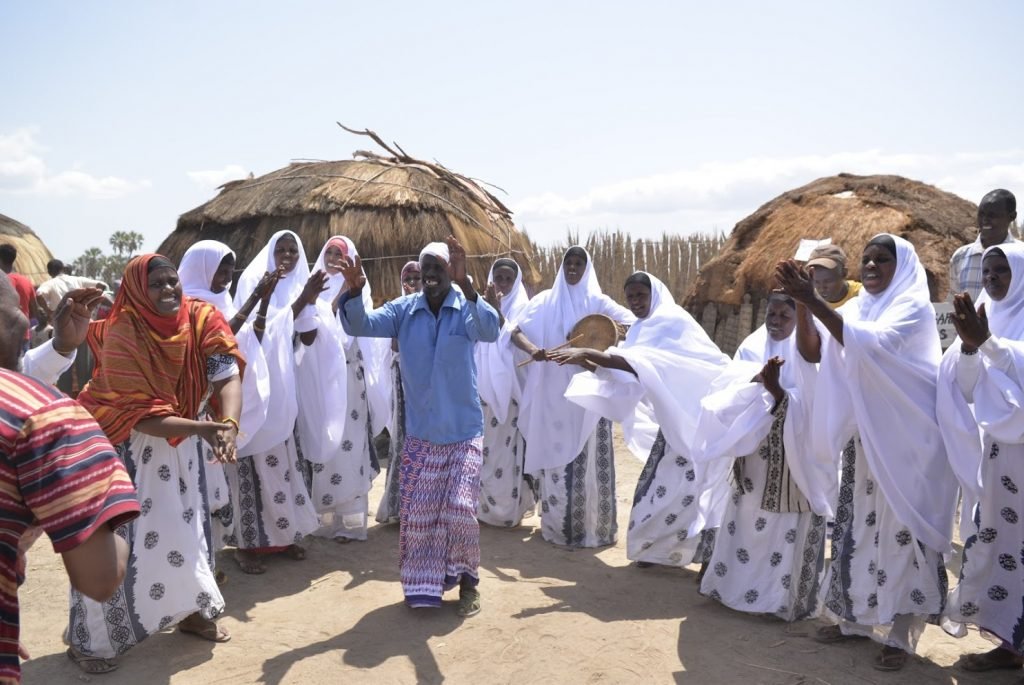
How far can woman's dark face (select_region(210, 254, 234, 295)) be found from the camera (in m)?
5.60

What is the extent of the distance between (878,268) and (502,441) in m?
3.90

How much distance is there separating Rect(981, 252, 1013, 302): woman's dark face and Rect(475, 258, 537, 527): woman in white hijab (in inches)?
154

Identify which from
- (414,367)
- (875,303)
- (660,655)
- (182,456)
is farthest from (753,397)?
(182,456)

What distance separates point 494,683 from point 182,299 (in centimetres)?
262

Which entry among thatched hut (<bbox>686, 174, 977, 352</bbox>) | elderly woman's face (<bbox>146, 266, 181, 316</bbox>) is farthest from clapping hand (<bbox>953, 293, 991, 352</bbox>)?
thatched hut (<bbox>686, 174, 977, 352</bbox>)

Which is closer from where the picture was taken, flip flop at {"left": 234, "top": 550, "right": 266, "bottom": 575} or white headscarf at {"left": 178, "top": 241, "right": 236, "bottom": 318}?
white headscarf at {"left": 178, "top": 241, "right": 236, "bottom": 318}

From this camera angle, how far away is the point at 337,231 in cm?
1104

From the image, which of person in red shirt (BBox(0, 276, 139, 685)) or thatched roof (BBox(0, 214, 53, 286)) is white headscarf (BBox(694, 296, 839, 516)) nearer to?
person in red shirt (BBox(0, 276, 139, 685))

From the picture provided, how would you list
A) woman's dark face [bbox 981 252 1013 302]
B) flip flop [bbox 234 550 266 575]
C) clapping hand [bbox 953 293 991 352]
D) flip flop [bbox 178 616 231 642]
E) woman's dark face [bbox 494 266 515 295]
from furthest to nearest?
woman's dark face [bbox 494 266 515 295] < flip flop [bbox 234 550 266 575] < flip flop [bbox 178 616 231 642] < woman's dark face [bbox 981 252 1013 302] < clapping hand [bbox 953 293 991 352]

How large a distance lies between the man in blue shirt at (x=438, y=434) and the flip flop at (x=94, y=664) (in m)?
1.68

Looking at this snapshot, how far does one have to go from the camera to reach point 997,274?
165 inches

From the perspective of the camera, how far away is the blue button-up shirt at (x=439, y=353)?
519 cm

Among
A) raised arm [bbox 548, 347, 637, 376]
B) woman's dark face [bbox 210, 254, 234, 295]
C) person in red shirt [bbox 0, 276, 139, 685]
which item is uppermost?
woman's dark face [bbox 210, 254, 234, 295]

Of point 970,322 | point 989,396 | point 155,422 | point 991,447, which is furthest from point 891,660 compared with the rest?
point 155,422
